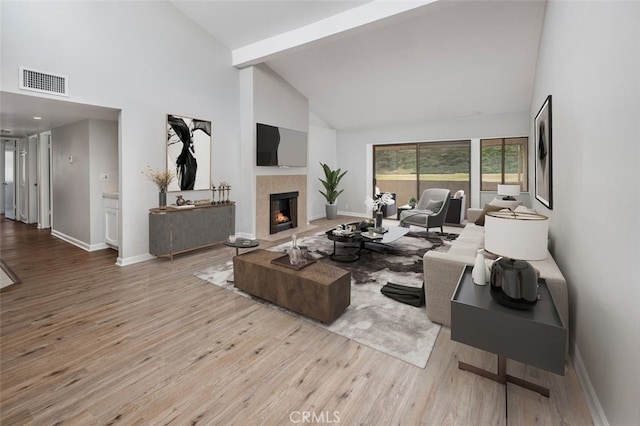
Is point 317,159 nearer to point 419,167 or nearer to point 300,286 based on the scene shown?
point 419,167

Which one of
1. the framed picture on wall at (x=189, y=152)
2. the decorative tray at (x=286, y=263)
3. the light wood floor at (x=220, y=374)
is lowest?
the light wood floor at (x=220, y=374)

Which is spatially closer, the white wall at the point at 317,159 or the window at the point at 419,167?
the window at the point at 419,167

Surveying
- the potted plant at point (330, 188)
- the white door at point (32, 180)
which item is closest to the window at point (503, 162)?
the potted plant at point (330, 188)

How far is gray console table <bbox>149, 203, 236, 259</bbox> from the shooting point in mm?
4352

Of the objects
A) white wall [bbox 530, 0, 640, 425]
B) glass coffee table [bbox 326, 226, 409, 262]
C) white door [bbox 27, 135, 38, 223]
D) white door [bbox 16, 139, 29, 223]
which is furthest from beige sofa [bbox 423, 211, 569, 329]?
white door [bbox 16, 139, 29, 223]

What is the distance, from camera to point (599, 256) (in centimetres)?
162

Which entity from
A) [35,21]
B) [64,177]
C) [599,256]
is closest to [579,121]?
[599,256]

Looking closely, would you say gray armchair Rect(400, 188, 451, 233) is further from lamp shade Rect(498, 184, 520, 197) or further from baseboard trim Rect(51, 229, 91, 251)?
baseboard trim Rect(51, 229, 91, 251)

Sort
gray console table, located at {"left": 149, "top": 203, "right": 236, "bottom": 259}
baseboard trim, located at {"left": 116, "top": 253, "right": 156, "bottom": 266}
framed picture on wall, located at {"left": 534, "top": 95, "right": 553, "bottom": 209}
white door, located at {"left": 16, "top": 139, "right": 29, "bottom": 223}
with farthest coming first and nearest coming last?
white door, located at {"left": 16, "top": 139, "right": 29, "bottom": 223}, gray console table, located at {"left": 149, "top": 203, "right": 236, "bottom": 259}, baseboard trim, located at {"left": 116, "top": 253, "right": 156, "bottom": 266}, framed picture on wall, located at {"left": 534, "top": 95, "right": 553, "bottom": 209}

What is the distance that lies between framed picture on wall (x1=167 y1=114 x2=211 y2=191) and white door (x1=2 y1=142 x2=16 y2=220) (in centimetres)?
667

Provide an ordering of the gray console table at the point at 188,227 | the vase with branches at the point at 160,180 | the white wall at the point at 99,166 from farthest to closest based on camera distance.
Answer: the white wall at the point at 99,166, the vase with branches at the point at 160,180, the gray console table at the point at 188,227

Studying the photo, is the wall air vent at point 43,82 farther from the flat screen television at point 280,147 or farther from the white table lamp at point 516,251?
the white table lamp at point 516,251

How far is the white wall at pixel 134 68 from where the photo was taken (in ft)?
11.0

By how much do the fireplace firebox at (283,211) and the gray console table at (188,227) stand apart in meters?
1.00
